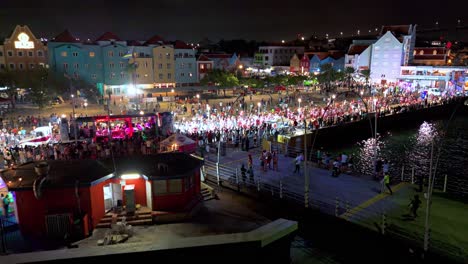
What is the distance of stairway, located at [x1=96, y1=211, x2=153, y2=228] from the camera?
589 inches

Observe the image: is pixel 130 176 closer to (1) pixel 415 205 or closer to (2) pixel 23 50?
(1) pixel 415 205

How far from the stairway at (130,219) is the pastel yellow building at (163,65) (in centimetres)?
5516

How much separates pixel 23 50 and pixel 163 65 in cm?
2419

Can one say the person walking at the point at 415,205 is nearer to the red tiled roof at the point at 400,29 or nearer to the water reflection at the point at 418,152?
the water reflection at the point at 418,152

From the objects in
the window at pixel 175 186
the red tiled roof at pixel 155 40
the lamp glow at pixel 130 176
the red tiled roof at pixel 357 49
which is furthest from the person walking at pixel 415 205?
the red tiled roof at pixel 357 49

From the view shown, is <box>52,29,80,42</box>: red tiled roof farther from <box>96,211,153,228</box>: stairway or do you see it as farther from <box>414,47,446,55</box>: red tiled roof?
<box>414,47,446,55</box>: red tiled roof

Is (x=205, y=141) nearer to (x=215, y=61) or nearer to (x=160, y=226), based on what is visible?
(x=160, y=226)

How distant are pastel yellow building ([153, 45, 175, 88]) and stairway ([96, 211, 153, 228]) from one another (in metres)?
55.2

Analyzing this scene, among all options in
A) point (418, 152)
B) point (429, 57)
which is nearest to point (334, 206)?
point (418, 152)

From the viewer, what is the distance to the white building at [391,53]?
84.3 metres

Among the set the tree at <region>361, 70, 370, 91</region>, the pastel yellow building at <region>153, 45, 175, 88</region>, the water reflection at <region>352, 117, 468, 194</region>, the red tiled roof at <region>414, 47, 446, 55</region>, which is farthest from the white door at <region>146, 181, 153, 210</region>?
the red tiled roof at <region>414, 47, 446, 55</region>

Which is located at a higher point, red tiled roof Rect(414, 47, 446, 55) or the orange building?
red tiled roof Rect(414, 47, 446, 55)

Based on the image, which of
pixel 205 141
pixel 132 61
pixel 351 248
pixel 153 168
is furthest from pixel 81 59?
pixel 351 248

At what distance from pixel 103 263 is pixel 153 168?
8932 mm
